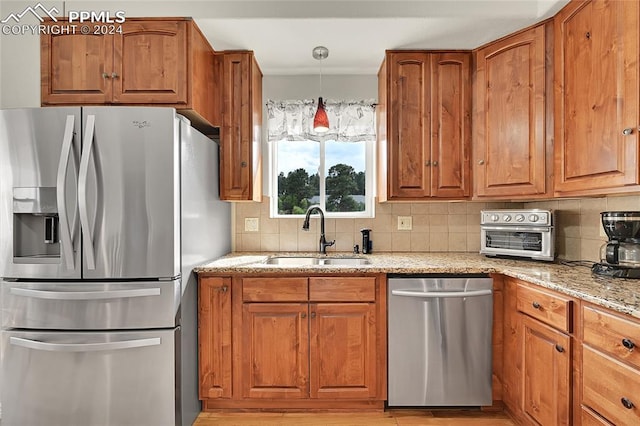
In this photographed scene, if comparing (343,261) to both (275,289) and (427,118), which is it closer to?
(275,289)

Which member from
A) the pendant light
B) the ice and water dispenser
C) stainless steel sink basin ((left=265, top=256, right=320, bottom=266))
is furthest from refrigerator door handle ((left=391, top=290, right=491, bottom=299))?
the ice and water dispenser

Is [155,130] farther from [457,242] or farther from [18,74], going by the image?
[457,242]

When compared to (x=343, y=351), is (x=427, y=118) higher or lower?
higher

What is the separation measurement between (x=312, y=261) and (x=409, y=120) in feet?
3.97

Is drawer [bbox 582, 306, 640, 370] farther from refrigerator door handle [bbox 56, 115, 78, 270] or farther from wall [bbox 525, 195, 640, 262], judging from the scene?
refrigerator door handle [bbox 56, 115, 78, 270]

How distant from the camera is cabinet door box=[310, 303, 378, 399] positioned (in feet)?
7.00

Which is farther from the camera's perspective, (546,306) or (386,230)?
(386,230)

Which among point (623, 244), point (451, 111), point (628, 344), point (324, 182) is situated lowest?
point (628, 344)

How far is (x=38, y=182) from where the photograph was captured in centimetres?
183

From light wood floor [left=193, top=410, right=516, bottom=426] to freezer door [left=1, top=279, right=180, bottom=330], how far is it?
0.73 m

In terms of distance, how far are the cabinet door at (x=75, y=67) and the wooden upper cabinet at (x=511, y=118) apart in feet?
7.54

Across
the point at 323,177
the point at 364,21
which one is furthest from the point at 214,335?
the point at 364,21

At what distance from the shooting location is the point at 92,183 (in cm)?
181

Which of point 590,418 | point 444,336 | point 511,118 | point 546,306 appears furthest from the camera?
point 511,118
